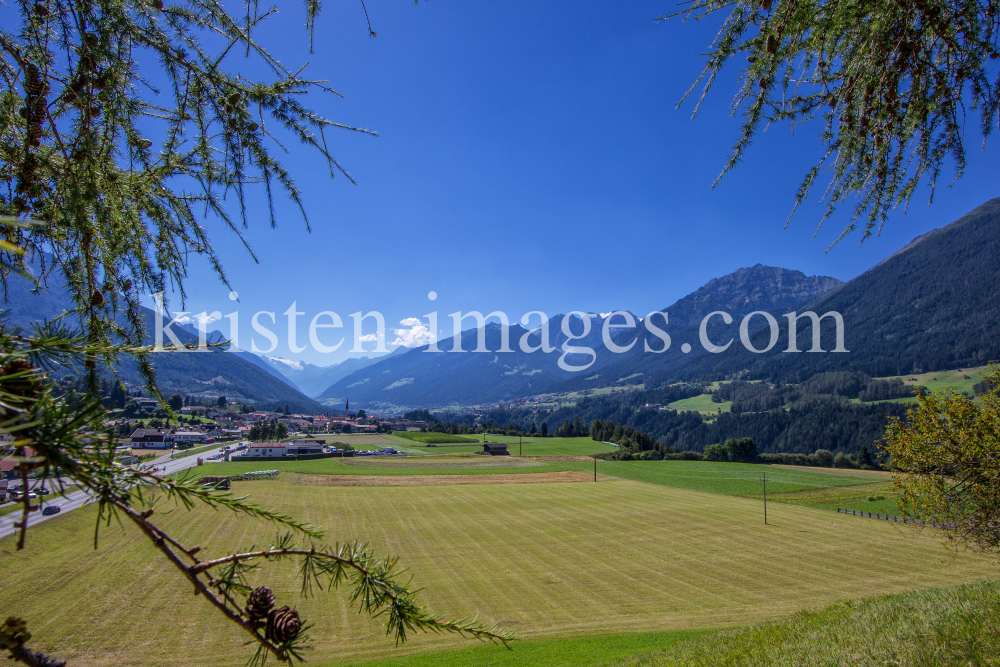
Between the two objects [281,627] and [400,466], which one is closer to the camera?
[281,627]

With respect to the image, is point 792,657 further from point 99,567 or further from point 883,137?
point 99,567

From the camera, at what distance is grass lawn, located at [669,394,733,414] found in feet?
535

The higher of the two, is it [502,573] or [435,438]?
[502,573]

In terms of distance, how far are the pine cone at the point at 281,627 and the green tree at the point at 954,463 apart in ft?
43.2

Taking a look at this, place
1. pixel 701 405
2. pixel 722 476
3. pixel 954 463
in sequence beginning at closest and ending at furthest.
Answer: pixel 954 463, pixel 722 476, pixel 701 405

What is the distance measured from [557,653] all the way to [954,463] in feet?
36.5

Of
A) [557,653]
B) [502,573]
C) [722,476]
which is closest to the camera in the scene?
[557,653]

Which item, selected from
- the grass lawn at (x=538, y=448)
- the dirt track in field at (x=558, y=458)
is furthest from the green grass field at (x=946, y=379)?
the dirt track in field at (x=558, y=458)

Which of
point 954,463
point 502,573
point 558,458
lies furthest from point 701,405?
point 954,463

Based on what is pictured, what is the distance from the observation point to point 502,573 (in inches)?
847

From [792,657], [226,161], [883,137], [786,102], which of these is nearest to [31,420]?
[226,161]

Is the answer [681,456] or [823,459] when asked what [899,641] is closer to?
[681,456]

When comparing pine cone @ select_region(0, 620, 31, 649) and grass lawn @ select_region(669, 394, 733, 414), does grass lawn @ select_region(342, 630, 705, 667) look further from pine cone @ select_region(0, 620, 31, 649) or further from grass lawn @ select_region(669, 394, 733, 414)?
grass lawn @ select_region(669, 394, 733, 414)

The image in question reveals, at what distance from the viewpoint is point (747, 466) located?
6794cm
